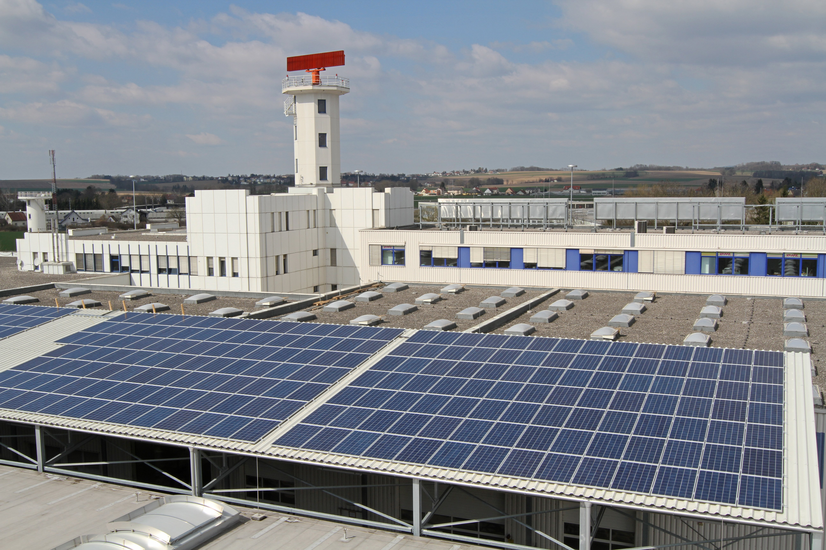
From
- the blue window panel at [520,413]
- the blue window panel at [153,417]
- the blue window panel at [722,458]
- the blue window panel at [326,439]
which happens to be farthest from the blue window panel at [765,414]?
the blue window panel at [153,417]

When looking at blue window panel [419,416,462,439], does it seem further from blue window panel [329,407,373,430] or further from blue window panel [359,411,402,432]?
blue window panel [329,407,373,430]

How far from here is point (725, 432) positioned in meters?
15.3

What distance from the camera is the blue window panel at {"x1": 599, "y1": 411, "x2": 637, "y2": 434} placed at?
15727 millimetres

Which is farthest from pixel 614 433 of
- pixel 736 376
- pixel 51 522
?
pixel 51 522

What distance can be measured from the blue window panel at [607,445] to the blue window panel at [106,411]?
12.6 metres

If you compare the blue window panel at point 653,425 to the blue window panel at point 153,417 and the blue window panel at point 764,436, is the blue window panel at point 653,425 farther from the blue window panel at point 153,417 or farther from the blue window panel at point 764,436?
the blue window panel at point 153,417

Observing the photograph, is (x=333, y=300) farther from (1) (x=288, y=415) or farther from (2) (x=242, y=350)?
(1) (x=288, y=415)

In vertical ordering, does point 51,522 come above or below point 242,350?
below

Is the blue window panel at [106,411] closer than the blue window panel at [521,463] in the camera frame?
No

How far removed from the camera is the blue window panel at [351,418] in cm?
1721

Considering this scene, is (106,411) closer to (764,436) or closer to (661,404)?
(661,404)

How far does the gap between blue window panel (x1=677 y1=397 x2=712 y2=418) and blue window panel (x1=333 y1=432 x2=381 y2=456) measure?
23.8ft

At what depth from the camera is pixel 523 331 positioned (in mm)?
27234

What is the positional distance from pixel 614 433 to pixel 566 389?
8.17 feet
